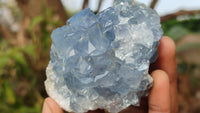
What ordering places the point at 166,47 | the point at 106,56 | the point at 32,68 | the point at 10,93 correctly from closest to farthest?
the point at 106,56, the point at 166,47, the point at 10,93, the point at 32,68

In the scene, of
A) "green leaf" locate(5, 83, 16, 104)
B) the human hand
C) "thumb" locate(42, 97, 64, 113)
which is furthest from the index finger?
"green leaf" locate(5, 83, 16, 104)

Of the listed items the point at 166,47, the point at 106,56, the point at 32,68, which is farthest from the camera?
the point at 32,68

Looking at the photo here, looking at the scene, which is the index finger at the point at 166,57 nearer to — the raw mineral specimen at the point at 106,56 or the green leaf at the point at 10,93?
the raw mineral specimen at the point at 106,56

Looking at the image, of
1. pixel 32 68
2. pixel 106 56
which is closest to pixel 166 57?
pixel 106 56

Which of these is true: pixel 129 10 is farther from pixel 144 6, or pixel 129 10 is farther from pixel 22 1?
pixel 22 1

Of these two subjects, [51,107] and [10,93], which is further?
[10,93]

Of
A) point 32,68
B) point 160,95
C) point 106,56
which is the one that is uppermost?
point 106,56

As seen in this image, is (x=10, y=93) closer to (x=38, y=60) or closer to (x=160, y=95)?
(x=38, y=60)

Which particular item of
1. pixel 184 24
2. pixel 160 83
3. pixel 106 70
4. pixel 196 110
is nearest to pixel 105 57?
pixel 106 70
